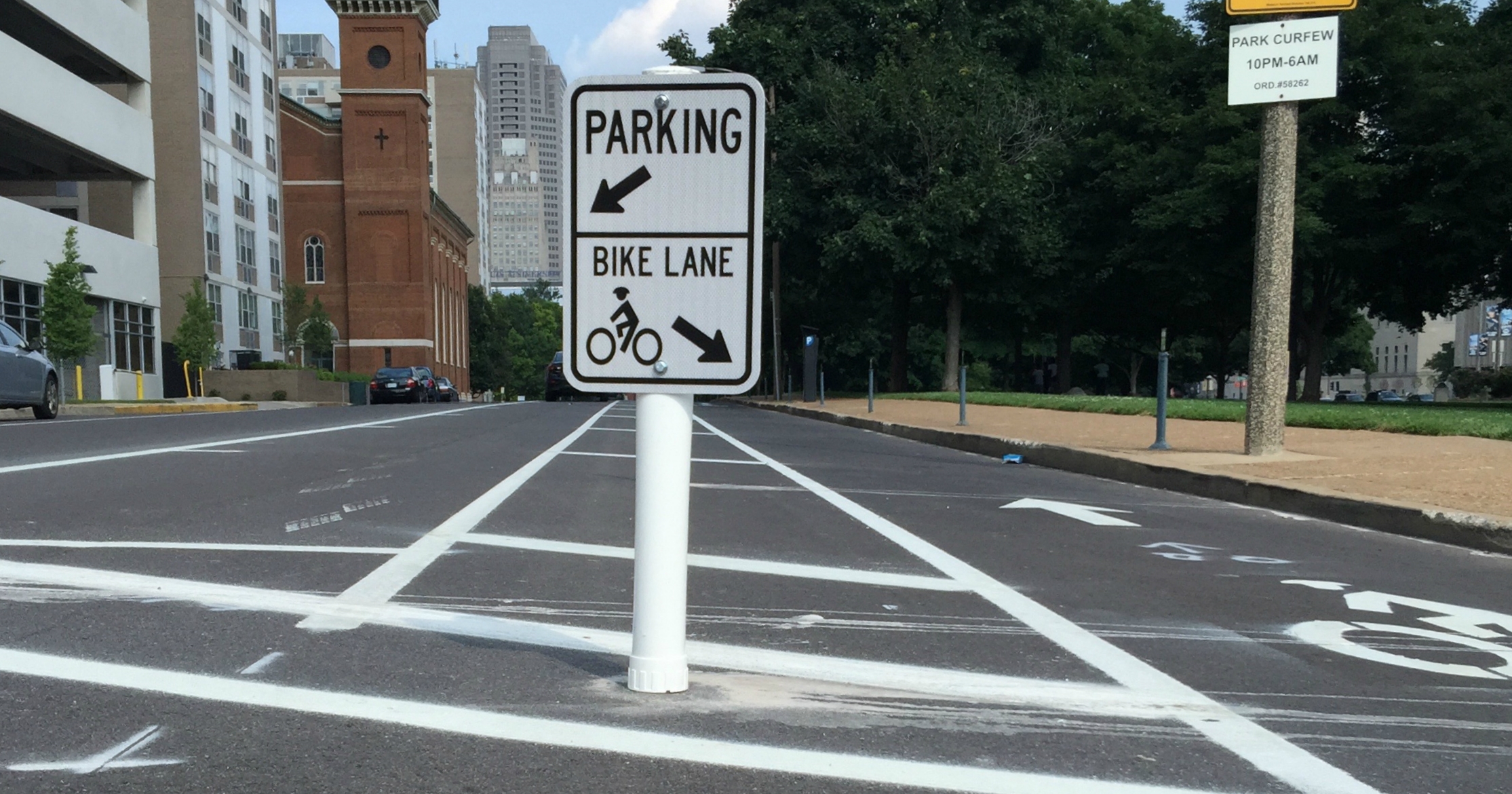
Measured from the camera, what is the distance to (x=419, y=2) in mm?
77500

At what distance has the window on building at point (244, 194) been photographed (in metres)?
56.5

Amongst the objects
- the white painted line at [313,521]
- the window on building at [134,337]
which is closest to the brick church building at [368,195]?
the window on building at [134,337]

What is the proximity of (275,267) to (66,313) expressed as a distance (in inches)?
1247

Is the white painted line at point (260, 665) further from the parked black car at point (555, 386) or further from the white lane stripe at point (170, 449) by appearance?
the parked black car at point (555, 386)

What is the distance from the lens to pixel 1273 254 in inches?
458

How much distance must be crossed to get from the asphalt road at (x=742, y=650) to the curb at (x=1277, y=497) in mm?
322

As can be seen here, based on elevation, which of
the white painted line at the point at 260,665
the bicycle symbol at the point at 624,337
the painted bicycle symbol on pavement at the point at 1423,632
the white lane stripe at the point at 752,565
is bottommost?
the painted bicycle symbol on pavement at the point at 1423,632

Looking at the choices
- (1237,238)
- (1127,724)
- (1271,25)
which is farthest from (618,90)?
(1237,238)

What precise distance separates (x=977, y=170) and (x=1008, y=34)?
7.43 meters

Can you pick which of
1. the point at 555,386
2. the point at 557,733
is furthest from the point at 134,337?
the point at 557,733

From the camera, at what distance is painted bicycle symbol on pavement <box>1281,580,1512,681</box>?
14.3 ft

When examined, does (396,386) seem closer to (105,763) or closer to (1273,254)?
(1273,254)

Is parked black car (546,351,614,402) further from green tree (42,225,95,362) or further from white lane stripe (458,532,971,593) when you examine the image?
white lane stripe (458,532,971,593)

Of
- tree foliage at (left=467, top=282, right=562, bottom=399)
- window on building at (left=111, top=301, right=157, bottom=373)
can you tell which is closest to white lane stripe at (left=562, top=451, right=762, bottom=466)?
window on building at (left=111, top=301, right=157, bottom=373)
